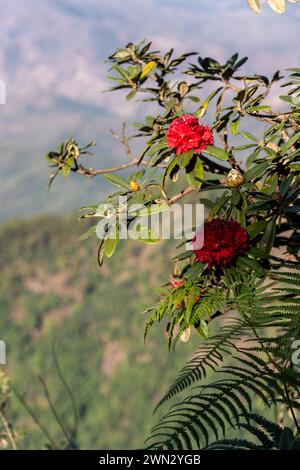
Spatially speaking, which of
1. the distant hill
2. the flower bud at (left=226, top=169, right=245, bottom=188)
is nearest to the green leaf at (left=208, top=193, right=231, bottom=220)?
the flower bud at (left=226, top=169, right=245, bottom=188)

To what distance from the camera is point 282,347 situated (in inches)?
73.5

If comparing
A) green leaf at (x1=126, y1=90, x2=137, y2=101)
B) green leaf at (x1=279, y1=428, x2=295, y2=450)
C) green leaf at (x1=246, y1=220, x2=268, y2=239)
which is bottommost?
green leaf at (x1=279, y1=428, x2=295, y2=450)

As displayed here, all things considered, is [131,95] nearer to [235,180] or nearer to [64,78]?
[235,180]

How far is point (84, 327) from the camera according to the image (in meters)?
26.8

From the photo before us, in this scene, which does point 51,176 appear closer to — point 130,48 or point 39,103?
point 130,48

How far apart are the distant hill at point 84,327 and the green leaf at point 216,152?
60.0 ft

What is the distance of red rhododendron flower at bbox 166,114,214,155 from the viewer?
2.44 metres

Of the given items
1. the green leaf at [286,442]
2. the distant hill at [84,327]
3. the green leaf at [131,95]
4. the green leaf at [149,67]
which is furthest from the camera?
the distant hill at [84,327]

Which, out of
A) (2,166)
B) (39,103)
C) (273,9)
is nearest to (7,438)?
(273,9)

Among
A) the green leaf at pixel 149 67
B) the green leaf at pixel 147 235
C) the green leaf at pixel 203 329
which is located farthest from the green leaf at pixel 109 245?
the green leaf at pixel 149 67

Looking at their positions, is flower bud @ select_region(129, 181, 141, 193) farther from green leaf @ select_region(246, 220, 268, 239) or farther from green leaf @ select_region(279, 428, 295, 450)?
green leaf @ select_region(279, 428, 295, 450)

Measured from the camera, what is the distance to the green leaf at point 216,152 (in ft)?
8.14

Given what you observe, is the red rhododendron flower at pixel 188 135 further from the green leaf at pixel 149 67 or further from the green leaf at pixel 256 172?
the green leaf at pixel 149 67

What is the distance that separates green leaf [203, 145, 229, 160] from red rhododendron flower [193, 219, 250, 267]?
0.44 m
